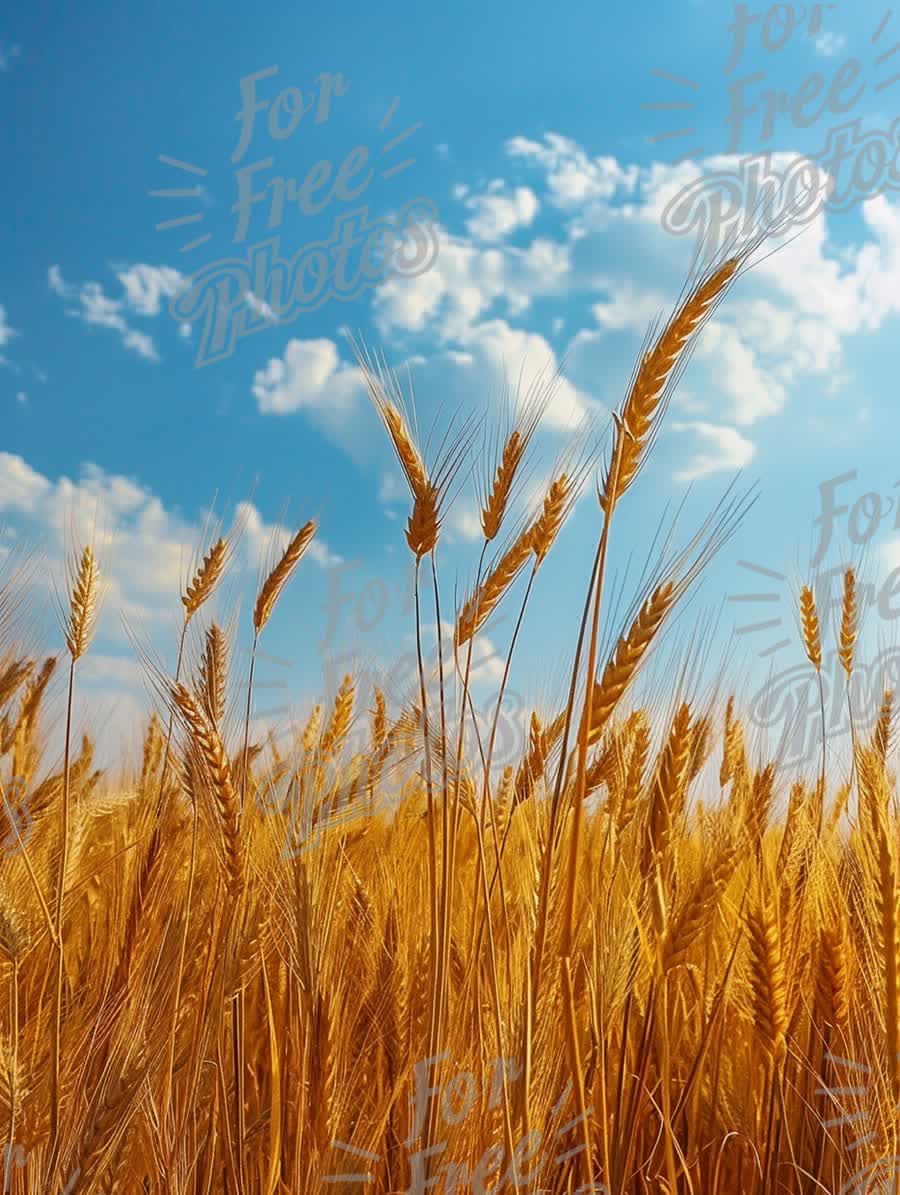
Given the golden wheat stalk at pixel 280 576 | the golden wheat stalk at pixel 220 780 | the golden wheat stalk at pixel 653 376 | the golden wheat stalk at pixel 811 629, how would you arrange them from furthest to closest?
the golden wheat stalk at pixel 811 629 → the golden wheat stalk at pixel 280 576 → the golden wheat stalk at pixel 220 780 → the golden wheat stalk at pixel 653 376

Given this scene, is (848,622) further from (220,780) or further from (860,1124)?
(220,780)

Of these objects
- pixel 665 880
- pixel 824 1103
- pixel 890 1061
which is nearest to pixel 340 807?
pixel 665 880

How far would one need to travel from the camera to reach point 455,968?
6.11 ft

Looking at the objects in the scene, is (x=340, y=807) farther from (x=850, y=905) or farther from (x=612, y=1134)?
(x=850, y=905)

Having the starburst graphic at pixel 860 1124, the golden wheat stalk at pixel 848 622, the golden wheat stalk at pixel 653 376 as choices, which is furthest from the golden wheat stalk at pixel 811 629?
the golden wheat stalk at pixel 653 376

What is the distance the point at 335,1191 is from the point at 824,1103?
1.21 m

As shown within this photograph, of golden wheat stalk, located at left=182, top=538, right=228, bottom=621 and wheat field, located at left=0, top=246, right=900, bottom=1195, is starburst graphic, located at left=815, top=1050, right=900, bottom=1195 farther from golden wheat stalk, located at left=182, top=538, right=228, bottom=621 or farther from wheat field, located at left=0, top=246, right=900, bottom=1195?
golden wheat stalk, located at left=182, top=538, right=228, bottom=621

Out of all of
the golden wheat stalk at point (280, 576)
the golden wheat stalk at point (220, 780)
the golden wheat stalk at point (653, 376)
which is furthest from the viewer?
the golden wheat stalk at point (280, 576)

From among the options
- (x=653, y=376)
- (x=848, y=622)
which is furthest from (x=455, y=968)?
(x=848, y=622)

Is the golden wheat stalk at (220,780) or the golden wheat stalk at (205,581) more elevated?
the golden wheat stalk at (205,581)

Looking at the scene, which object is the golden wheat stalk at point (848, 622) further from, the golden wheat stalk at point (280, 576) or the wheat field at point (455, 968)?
the golden wheat stalk at point (280, 576)

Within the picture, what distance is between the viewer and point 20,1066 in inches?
62.5

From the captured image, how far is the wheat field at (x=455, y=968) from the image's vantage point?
130 cm

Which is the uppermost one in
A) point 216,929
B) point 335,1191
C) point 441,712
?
point 441,712
